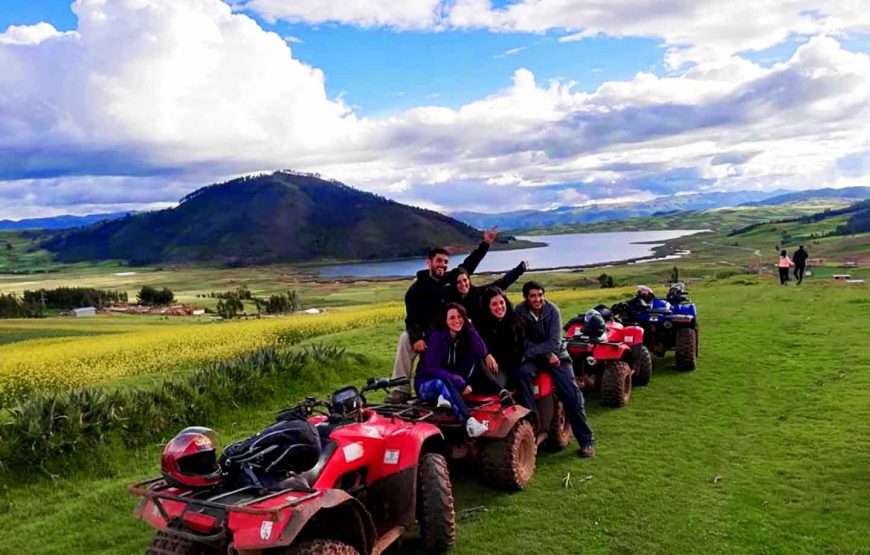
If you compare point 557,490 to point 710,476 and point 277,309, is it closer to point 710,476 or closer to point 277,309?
point 710,476

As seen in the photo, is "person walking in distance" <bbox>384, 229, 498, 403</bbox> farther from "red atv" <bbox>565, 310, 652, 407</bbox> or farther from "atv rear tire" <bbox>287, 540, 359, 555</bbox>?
"atv rear tire" <bbox>287, 540, 359, 555</bbox>

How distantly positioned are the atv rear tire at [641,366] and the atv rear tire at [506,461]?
5225mm

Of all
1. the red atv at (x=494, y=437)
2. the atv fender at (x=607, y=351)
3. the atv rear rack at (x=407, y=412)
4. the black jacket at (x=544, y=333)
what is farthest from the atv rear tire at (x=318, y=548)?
the atv fender at (x=607, y=351)

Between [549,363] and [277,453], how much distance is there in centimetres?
463

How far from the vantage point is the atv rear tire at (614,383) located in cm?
1059

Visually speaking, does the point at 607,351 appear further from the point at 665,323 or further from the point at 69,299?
the point at 69,299

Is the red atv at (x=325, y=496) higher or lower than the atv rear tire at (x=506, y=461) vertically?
higher

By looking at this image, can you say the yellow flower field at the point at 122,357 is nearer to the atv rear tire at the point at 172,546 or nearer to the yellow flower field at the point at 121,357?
the yellow flower field at the point at 121,357

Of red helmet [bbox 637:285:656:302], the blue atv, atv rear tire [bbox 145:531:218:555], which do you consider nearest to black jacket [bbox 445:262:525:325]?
atv rear tire [bbox 145:531:218:555]

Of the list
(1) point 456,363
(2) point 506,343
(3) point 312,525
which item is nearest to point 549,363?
(2) point 506,343

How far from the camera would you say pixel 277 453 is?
4.77m

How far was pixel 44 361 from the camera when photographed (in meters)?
16.8

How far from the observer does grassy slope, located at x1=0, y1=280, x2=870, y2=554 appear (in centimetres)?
605

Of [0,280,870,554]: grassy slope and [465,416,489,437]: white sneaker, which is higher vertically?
[465,416,489,437]: white sneaker
